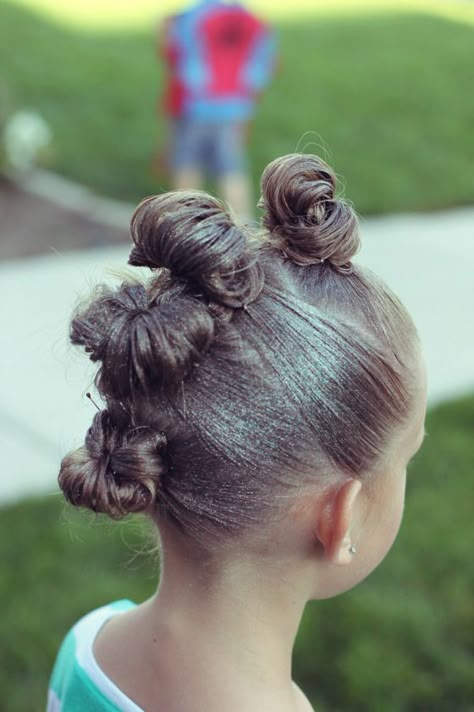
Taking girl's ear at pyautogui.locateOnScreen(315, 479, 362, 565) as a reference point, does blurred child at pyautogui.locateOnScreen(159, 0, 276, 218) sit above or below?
below

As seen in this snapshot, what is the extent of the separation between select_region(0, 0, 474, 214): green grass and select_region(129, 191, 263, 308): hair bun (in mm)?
5292

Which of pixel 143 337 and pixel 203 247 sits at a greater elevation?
pixel 203 247

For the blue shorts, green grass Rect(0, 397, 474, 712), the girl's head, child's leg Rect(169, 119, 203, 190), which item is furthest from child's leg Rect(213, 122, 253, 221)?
the girl's head

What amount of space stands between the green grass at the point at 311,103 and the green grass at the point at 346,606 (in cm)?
350

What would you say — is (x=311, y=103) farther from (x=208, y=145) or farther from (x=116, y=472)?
(x=116, y=472)

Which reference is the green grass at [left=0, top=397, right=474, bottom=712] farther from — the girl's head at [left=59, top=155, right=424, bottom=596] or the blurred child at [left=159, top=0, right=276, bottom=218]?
the blurred child at [left=159, top=0, right=276, bottom=218]

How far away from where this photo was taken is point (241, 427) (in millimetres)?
1440

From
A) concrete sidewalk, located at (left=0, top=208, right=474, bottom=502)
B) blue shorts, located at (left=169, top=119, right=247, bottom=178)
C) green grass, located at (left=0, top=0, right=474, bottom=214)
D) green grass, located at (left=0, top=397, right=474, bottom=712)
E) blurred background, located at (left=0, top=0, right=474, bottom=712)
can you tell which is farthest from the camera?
green grass, located at (left=0, top=0, right=474, bottom=214)

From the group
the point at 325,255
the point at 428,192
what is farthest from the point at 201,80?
the point at 325,255

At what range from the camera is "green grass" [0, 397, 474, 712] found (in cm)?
309

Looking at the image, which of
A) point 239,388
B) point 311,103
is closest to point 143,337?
point 239,388

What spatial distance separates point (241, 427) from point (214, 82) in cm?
541

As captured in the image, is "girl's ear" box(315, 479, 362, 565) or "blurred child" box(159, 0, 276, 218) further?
"blurred child" box(159, 0, 276, 218)

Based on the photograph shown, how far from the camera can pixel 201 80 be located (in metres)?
6.54
